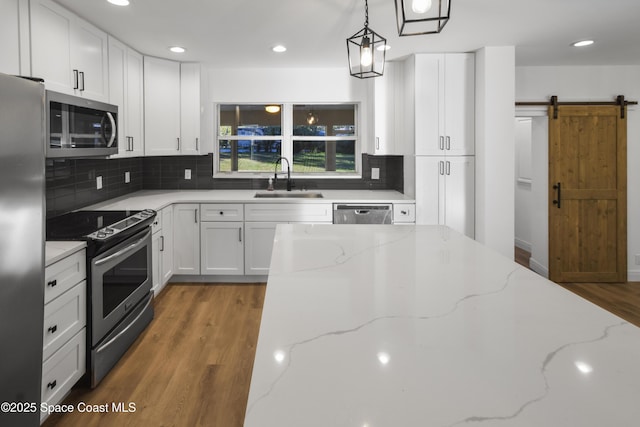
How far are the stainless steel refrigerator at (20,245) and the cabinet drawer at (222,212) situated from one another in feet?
9.91

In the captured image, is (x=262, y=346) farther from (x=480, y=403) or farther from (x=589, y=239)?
(x=589, y=239)

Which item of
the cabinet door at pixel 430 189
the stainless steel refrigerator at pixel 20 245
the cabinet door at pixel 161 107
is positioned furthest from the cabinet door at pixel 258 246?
the stainless steel refrigerator at pixel 20 245

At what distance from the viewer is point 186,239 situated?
14.7 ft

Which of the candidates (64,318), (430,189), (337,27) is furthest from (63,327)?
(430,189)

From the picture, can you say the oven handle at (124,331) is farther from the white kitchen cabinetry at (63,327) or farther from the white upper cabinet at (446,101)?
the white upper cabinet at (446,101)

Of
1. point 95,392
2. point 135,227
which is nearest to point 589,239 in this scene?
point 135,227

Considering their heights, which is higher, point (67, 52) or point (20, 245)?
point (67, 52)

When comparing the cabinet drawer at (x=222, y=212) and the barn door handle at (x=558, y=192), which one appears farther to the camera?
Answer: the barn door handle at (x=558, y=192)

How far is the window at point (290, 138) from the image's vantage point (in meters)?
5.18

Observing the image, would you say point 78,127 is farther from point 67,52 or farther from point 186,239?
point 186,239

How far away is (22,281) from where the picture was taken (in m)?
1.31

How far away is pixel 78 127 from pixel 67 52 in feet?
1.77

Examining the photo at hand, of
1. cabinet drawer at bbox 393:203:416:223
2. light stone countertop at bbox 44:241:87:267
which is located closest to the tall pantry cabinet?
cabinet drawer at bbox 393:203:416:223

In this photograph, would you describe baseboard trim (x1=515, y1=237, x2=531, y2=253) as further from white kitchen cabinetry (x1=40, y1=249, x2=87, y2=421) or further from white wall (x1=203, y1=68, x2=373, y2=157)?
white kitchen cabinetry (x1=40, y1=249, x2=87, y2=421)
